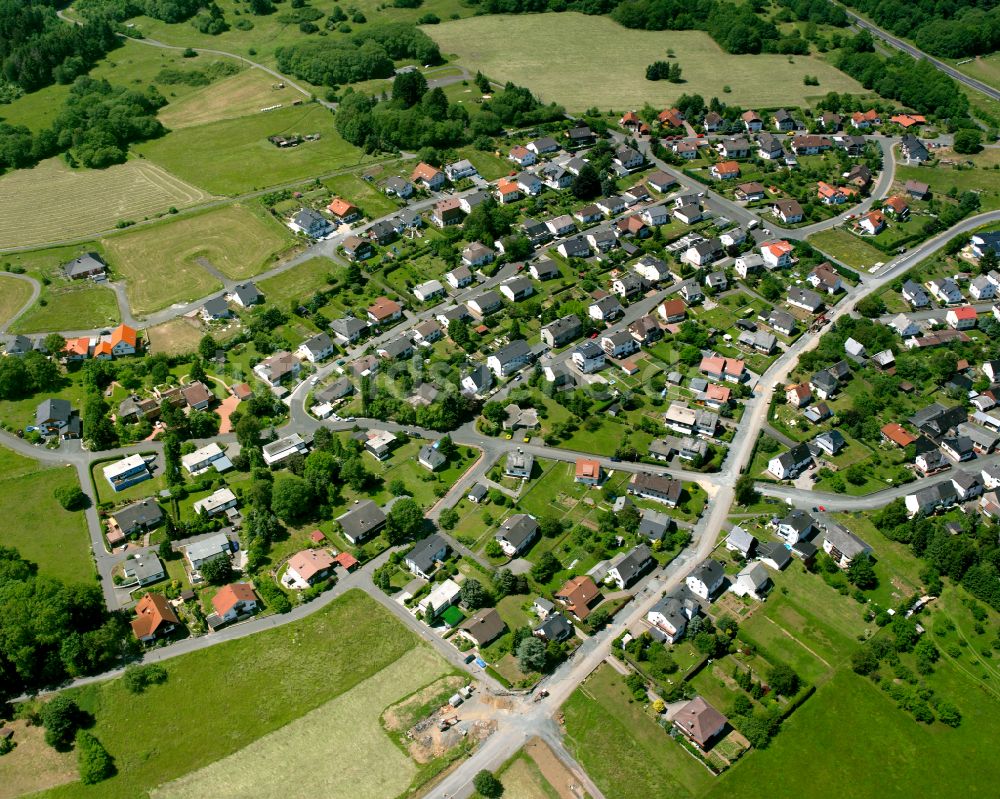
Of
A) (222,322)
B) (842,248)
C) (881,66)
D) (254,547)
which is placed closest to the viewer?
(254,547)

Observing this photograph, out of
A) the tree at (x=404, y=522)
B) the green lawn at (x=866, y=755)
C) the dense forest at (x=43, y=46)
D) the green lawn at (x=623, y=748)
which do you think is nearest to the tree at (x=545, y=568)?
the green lawn at (x=623, y=748)

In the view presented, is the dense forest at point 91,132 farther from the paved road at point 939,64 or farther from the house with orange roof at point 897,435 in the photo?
the paved road at point 939,64

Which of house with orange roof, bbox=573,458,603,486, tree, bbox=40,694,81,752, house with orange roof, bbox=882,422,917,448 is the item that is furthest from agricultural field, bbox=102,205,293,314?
house with orange roof, bbox=882,422,917,448

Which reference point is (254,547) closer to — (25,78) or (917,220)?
(917,220)

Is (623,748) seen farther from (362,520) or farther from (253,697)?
(362,520)

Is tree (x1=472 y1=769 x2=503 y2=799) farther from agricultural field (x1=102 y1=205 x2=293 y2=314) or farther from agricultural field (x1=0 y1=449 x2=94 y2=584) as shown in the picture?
agricultural field (x1=102 y1=205 x2=293 y2=314)

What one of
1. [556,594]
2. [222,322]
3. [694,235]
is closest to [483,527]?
[556,594]
